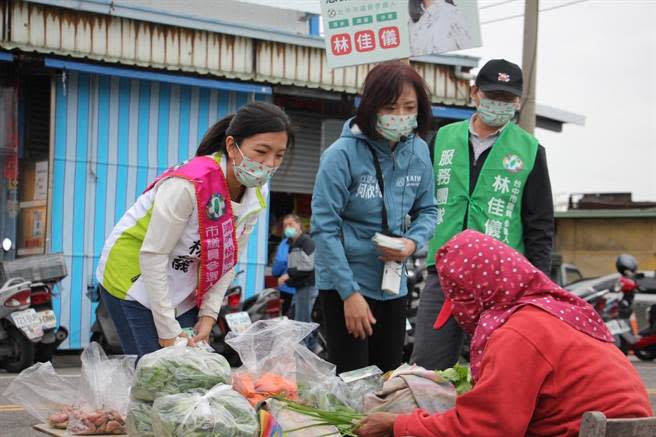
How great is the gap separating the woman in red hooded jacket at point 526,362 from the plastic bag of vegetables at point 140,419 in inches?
33.8

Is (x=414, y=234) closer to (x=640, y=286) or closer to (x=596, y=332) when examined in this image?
(x=596, y=332)

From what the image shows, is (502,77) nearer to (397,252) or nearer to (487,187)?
(487,187)

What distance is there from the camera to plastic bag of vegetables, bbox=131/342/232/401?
138 inches

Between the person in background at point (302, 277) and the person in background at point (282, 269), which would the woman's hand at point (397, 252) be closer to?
the person in background at point (302, 277)

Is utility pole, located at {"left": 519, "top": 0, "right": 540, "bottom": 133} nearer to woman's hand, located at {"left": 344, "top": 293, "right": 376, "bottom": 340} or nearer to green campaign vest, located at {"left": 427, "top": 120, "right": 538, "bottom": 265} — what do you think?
green campaign vest, located at {"left": 427, "top": 120, "right": 538, "bottom": 265}

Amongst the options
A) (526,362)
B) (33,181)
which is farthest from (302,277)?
(526,362)

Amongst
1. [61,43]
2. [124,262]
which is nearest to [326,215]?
[124,262]

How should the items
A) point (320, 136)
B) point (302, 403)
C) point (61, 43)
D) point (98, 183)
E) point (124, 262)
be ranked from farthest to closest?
point (320, 136) < point (98, 183) < point (61, 43) < point (124, 262) < point (302, 403)

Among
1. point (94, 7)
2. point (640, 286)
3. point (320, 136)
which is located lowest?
point (640, 286)

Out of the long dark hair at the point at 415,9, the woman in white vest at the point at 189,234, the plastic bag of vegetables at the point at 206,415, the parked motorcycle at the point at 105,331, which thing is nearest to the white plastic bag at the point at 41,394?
the woman in white vest at the point at 189,234

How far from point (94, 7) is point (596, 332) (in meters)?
9.26

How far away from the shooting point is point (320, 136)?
46.8ft

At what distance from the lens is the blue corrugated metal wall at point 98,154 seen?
11.8m

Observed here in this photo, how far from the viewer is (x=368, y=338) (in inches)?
179
